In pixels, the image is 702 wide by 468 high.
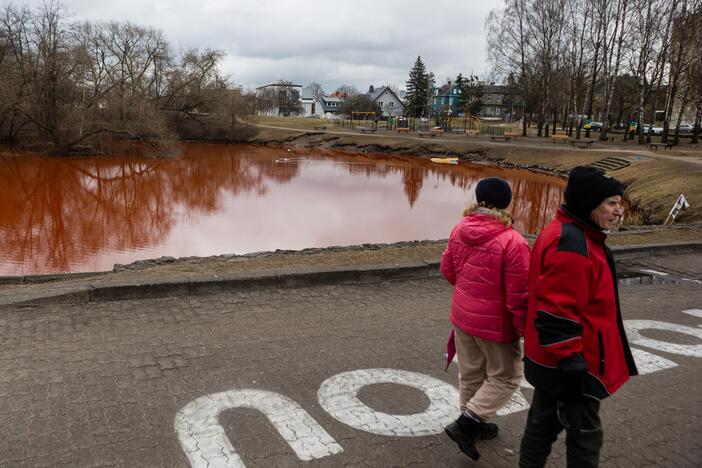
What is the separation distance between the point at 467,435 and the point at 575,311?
1.19 meters

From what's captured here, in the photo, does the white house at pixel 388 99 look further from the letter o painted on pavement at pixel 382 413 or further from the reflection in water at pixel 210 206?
the letter o painted on pavement at pixel 382 413

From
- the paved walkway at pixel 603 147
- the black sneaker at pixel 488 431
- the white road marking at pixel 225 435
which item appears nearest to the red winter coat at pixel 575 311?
the black sneaker at pixel 488 431

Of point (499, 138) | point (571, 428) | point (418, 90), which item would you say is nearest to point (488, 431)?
point (571, 428)

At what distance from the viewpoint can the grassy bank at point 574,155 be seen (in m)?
18.1

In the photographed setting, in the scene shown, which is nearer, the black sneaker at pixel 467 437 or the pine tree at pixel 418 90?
the black sneaker at pixel 467 437

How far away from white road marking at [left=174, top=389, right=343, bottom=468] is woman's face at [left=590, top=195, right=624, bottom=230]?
6.93 feet

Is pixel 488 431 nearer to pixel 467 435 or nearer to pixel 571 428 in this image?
pixel 467 435

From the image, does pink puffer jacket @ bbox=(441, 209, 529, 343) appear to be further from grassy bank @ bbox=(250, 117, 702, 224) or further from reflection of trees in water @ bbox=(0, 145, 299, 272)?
grassy bank @ bbox=(250, 117, 702, 224)

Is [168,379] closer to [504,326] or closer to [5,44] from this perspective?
[504,326]

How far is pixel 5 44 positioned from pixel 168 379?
40.9 m

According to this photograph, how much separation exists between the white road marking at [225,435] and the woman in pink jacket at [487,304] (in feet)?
2.98

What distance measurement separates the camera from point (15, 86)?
110ft

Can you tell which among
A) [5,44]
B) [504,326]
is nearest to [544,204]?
[504,326]

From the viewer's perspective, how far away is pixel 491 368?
3.28 m
